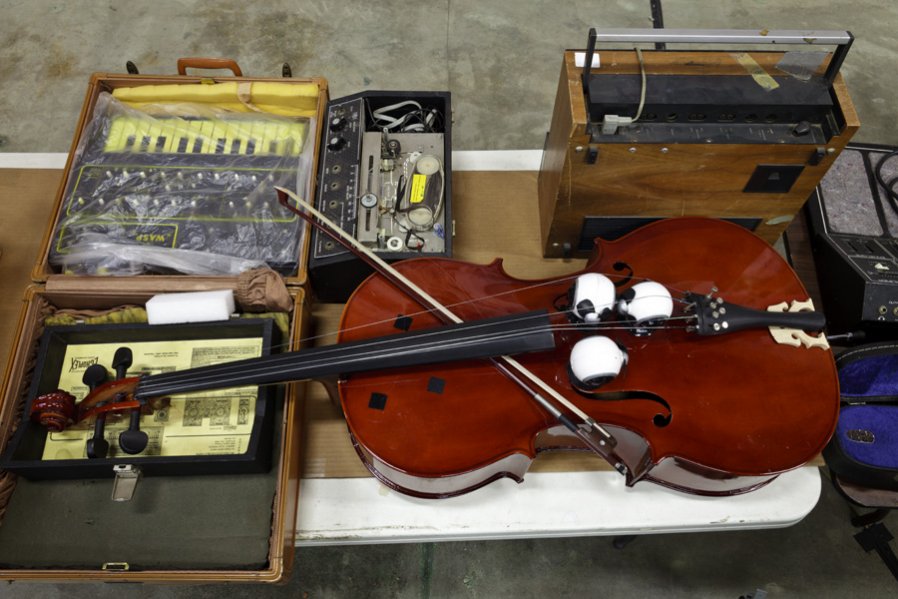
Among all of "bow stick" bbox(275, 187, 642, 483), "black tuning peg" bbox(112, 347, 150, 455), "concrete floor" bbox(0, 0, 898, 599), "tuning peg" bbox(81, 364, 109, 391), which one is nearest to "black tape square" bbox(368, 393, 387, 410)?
"bow stick" bbox(275, 187, 642, 483)

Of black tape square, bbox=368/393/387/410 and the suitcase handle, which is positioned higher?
the suitcase handle

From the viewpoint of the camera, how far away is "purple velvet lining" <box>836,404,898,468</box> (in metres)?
1.76

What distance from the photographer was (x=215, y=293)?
1.53 m

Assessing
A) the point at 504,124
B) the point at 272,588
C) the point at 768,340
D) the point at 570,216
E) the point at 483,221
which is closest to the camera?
the point at 768,340

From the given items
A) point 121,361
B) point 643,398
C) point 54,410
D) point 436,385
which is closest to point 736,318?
point 643,398

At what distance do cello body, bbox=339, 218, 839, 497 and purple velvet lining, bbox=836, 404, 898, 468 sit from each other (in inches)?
18.9

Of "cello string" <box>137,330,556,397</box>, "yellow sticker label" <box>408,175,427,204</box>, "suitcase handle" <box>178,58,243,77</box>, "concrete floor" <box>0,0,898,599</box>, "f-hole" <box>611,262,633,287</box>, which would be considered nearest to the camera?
"cello string" <box>137,330,556,397</box>

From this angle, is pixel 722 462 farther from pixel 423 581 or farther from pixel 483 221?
pixel 423 581

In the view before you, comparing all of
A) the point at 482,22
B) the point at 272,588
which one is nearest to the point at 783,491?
the point at 272,588

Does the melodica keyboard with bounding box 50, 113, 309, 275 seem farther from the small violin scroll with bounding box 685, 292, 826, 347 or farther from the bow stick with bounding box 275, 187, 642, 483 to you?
the small violin scroll with bounding box 685, 292, 826, 347

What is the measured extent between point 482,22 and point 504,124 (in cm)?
66

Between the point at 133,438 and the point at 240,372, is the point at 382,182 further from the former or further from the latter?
the point at 133,438

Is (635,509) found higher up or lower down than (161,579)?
higher up

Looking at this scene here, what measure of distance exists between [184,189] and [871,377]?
202 centimetres
